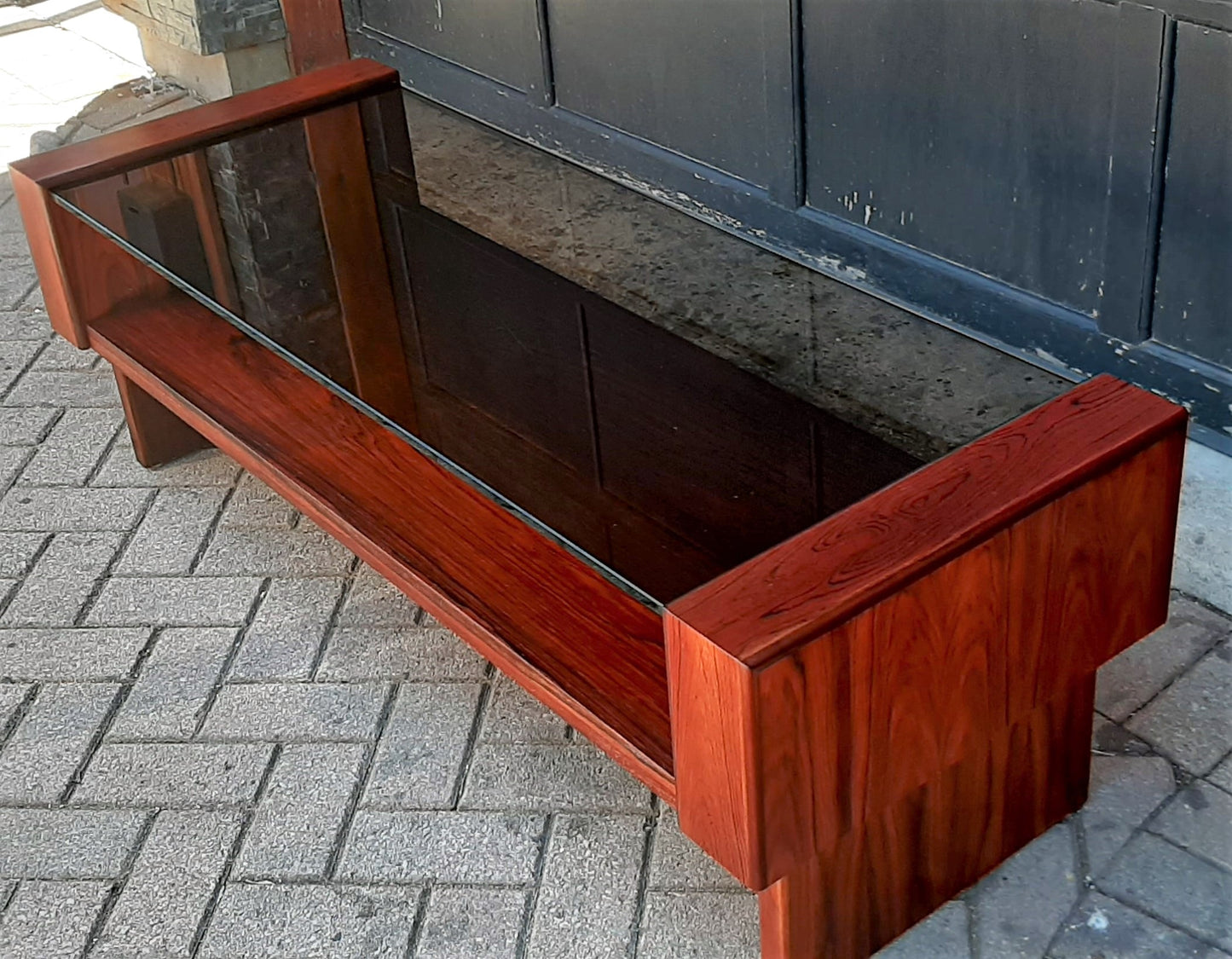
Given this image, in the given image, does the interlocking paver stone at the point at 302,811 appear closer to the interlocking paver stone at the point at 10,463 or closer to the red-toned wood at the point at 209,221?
the red-toned wood at the point at 209,221

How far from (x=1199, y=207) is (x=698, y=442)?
114cm

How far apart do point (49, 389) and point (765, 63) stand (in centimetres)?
186

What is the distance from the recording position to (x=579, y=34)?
4109 mm

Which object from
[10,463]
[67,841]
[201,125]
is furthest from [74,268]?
[67,841]

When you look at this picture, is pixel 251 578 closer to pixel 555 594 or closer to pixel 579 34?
pixel 555 594

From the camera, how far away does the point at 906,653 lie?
1833 mm

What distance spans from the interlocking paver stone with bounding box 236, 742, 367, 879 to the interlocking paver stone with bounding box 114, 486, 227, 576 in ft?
2.13

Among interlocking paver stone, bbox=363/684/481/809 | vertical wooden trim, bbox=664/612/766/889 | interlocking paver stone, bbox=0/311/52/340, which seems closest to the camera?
vertical wooden trim, bbox=664/612/766/889

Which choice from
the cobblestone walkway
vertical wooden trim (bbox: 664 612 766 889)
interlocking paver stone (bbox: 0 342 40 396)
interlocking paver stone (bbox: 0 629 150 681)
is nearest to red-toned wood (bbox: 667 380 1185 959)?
vertical wooden trim (bbox: 664 612 766 889)

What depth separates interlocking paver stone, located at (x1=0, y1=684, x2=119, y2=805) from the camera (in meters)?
2.60

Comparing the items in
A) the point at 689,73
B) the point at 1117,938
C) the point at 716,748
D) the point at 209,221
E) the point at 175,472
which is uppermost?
the point at 209,221

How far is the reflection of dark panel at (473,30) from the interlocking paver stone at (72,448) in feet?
5.13

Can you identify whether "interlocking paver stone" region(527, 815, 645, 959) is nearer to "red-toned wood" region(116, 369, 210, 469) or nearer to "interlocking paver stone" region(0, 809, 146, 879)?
"interlocking paver stone" region(0, 809, 146, 879)

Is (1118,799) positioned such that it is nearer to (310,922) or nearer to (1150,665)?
(1150,665)
